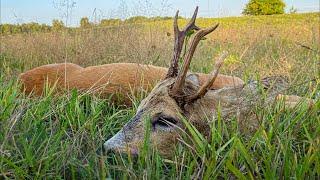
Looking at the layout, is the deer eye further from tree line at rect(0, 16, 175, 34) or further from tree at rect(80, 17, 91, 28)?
tree at rect(80, 17, 91, 28)

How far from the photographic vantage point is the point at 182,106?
3.17 meters

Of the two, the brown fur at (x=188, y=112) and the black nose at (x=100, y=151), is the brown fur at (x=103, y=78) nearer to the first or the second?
the brown fur at (x=188, y=112)

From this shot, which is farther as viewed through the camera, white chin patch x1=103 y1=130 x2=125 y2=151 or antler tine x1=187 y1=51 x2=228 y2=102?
antler tine x1=187 y1=51 x2=228 y2=102

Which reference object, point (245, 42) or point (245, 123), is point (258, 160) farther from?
point (245, 42)

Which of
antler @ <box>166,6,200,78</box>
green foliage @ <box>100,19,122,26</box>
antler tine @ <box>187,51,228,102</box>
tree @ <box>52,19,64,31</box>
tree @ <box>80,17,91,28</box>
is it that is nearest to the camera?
antler tine @ <box>187,51,228,102</box>

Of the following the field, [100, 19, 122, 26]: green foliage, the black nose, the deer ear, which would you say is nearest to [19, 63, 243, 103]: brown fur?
Answer: the field

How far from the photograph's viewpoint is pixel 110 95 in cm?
486

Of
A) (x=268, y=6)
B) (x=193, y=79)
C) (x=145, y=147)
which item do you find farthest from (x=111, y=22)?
(x=268, y=6)

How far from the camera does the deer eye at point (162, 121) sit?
3075 millimetres

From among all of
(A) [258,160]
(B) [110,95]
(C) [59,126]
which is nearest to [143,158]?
(A) [258,160]

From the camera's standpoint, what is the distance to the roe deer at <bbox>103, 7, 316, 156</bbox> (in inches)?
115

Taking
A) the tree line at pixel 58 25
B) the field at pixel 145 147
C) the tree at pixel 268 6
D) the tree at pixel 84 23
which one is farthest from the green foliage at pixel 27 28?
the tree at pixel 268 6

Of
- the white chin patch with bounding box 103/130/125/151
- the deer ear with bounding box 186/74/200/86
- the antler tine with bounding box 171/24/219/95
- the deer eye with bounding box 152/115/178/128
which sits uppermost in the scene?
the antler tine with bounding box 171/24/219/95

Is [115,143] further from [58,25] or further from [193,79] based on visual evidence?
[58,25]
